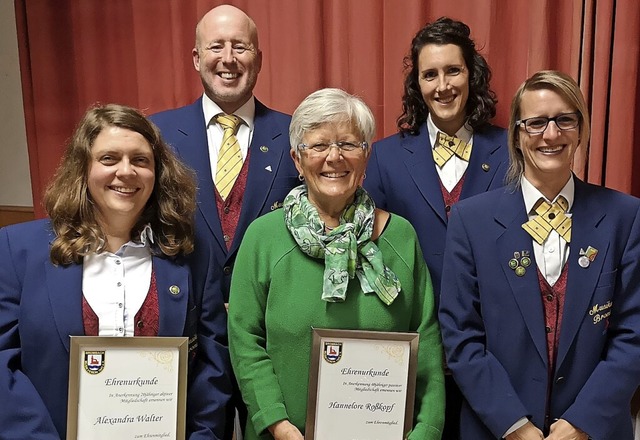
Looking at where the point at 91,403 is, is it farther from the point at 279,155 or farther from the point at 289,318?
the point at 279,155

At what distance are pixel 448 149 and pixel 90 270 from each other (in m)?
1.25

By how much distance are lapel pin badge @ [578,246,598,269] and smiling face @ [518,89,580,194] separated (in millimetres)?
216

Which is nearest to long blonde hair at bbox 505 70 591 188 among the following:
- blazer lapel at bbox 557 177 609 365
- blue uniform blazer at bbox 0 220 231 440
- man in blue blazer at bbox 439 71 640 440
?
man in blue blazer at bbox 439 71 640 440

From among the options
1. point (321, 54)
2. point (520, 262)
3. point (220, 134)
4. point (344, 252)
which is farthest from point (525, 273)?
point (321, 54)

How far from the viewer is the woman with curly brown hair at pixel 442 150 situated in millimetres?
2279

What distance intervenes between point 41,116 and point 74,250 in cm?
205

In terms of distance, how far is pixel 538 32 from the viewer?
8.47 feet

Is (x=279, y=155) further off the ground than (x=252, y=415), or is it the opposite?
(x=279, y=155)

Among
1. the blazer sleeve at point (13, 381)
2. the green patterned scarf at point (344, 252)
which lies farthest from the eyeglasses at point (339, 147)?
the blazer sleeve at point (13, 381)

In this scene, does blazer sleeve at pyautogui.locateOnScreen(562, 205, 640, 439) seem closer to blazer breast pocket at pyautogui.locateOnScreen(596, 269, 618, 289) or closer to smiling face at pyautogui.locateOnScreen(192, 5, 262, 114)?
blazer breast pocket at pyautogui.locateOnScreen(596, 269, 618, 289)

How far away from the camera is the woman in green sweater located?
1.85 meters

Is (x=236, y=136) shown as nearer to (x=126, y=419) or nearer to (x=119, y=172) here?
(x=119, y=172)

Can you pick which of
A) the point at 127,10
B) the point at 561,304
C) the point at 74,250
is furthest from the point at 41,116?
the point at 561,304

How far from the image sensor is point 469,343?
188 centimetres
